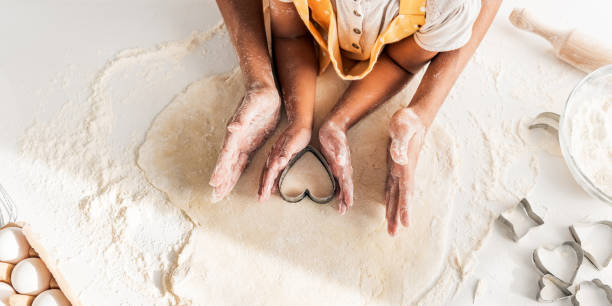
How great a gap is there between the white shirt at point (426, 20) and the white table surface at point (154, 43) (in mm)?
363

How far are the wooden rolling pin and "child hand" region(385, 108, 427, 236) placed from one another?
51 cm

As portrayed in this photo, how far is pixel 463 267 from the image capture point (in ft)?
3.59

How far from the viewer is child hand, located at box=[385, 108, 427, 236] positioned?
100cm

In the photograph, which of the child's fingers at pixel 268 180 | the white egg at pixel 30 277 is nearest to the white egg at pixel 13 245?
the white egg at pixel 30 277

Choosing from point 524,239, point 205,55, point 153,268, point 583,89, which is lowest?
point 524,239

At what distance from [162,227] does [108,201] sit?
15cm

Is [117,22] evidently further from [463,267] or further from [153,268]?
[463,267]

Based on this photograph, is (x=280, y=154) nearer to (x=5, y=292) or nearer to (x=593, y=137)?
(x=5, y=292)

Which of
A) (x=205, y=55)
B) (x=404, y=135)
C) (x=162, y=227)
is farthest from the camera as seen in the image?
(x=205, y=55)

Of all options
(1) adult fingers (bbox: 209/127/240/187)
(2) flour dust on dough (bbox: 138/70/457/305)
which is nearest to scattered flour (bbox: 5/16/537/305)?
(2) flour dust on dough (bbox: 138/70/457/305)

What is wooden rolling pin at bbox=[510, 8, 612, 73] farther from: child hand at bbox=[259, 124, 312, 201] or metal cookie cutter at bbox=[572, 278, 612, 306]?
child hand at bbox=[259, 124, 312, 201]

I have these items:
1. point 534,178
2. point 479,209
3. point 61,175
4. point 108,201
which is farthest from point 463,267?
point 61,175

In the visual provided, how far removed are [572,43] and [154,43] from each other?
3.66ft

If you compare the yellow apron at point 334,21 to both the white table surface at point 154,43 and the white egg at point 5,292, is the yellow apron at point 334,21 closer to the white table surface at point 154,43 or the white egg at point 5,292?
→ the white table surface at point 154,43
